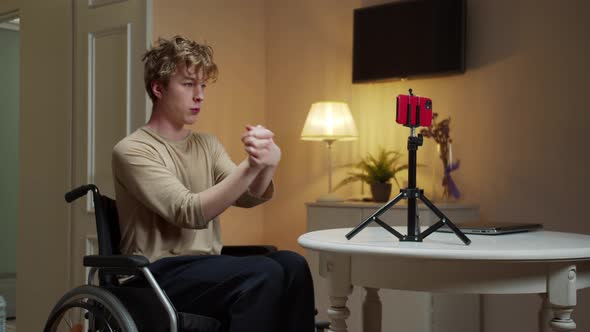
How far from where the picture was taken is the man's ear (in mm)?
2275

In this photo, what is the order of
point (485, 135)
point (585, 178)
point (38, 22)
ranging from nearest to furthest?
1. point (585, 178)
2. point (485, 135)
3. point (38, 22)

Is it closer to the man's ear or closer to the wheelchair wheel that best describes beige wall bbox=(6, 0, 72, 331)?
the man's ear

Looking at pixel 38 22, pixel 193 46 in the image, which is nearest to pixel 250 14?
pixel 38 22

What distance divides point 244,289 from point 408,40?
2.31m

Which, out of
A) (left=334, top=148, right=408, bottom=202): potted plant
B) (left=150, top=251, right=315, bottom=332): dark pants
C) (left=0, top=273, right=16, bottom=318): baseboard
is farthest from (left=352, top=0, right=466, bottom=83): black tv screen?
(left=0, top=273, right=16, bottom=318): baseboard

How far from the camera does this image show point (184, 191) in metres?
2.05

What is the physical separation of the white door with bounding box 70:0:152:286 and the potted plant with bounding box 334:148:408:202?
1149 mm

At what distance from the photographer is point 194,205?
2.01 metres

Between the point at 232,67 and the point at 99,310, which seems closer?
the point at 99,310

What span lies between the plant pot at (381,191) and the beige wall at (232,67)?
946 millimetres

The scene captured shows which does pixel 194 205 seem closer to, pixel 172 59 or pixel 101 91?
pixel 172 59

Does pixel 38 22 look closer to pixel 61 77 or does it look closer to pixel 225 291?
pixel 61 77

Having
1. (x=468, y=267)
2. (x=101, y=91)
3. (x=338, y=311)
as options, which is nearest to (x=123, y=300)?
(x=338, y=311)

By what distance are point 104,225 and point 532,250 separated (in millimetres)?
1150
